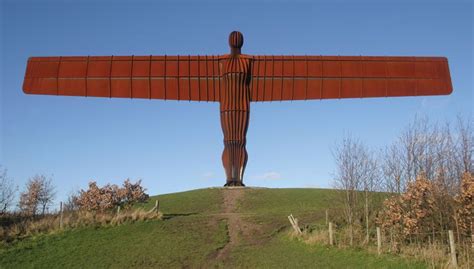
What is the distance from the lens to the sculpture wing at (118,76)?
3238 centimetres

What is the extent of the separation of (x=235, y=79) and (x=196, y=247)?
45.9 feet

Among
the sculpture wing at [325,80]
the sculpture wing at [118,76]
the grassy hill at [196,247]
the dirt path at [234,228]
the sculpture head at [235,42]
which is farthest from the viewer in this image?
the sculpture wing at [325,80]

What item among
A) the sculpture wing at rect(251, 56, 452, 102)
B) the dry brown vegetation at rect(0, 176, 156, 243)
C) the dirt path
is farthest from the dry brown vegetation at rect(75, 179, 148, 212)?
the sculpture wing at rect(251, 56, 452, 102)

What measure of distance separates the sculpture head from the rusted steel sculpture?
69 mm

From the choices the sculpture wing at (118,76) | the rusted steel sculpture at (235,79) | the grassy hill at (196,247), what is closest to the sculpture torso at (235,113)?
the rusted steel sculpture at (235,79)

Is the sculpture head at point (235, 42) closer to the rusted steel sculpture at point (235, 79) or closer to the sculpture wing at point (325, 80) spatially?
the rusted steel sculpture at point (235, 79)

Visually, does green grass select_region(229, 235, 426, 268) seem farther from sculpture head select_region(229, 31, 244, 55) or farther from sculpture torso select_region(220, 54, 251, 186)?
sculpture head select_region(229, 31, 244, 55)

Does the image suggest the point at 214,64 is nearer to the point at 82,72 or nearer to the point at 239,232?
the point at 82,72

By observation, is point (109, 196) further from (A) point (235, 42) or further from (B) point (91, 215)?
(A) point (235, 42)

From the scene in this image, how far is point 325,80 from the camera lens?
3331 centimetres

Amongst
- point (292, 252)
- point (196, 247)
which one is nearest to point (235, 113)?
point (196, 247)

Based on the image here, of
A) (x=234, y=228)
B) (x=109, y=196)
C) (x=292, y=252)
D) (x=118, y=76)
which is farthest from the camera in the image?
(x=118, y=76)

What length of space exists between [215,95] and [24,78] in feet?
42.6

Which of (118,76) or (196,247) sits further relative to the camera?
(118,76)
